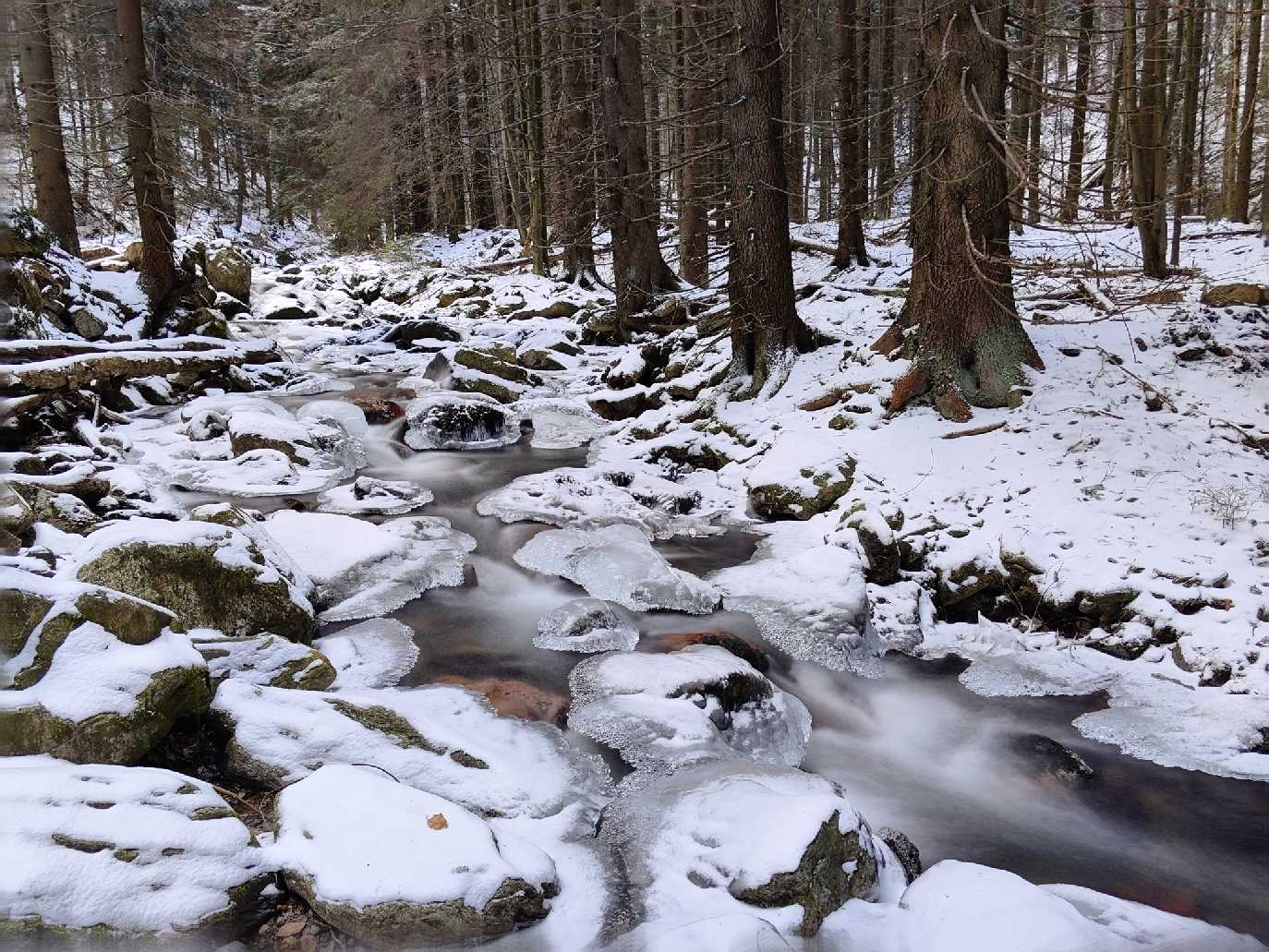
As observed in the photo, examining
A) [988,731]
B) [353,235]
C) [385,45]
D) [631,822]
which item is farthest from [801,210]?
[631,822]

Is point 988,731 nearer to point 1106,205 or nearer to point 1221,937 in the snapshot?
point 1221,937

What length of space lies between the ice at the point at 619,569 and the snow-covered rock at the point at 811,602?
350 millimetres

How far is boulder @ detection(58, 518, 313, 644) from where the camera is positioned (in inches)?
219

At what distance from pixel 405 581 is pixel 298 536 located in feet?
3.80

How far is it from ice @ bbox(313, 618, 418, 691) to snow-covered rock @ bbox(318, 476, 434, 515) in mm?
2735

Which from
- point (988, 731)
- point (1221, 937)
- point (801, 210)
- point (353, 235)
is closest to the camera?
point (1221, 937)

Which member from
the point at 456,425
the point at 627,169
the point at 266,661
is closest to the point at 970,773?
the point at 266,661

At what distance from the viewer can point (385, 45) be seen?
80.2ft

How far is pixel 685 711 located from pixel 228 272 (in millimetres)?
20361

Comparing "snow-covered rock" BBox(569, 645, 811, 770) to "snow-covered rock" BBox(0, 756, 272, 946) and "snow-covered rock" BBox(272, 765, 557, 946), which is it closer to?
"snow-covered rock" BBox(272, 765, 557, 946)

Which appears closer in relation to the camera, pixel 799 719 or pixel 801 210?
pixel 799 719

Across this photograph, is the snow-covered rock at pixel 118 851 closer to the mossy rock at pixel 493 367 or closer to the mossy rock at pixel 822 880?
the mossy rock at pixel 822 880

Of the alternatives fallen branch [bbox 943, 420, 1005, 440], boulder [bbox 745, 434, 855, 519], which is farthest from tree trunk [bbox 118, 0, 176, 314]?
fallen branch [bbox 943, 420, 1005, 440]

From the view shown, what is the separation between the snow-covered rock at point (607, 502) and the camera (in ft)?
29.0
